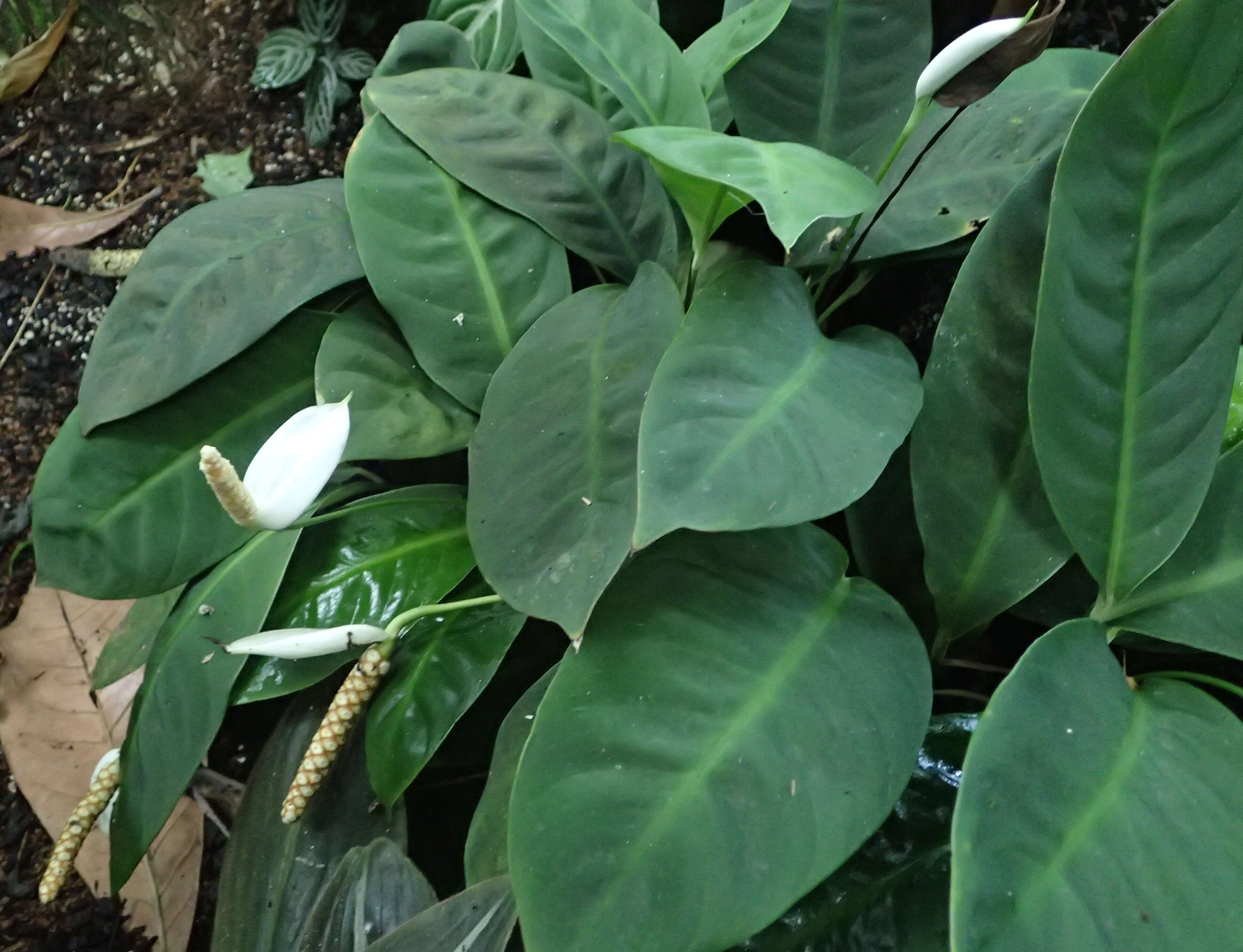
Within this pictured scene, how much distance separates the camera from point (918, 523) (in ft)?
2.08

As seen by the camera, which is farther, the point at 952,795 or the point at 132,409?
the point at 132,409

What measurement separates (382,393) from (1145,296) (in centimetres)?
59

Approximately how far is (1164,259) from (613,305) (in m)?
0.39

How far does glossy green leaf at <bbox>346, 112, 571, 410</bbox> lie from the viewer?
2.47 feet

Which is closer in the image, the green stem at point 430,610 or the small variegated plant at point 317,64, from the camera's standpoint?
the green stem at point 430,610

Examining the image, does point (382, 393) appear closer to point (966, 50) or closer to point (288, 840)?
point (288, 840)

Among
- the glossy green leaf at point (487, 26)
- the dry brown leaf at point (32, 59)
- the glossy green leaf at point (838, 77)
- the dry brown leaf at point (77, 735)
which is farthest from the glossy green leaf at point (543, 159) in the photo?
the dry brown leaf at point (32, 59)

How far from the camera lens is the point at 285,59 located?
1.17 meters

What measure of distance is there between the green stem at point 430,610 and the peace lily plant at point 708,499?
0.03 feet

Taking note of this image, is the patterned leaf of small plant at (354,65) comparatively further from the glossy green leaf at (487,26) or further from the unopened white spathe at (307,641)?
the unopened white spathe at (307,641)

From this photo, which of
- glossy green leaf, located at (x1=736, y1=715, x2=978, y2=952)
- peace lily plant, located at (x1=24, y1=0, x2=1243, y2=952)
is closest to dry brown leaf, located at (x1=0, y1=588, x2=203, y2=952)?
peace lily plant, located at (x1=24, y1=0, x2=1243, y2=952)

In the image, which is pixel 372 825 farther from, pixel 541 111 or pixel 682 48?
pixel 682 48

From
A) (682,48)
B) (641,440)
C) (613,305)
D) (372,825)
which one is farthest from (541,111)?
(372,825)

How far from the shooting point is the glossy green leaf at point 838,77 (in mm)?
730
